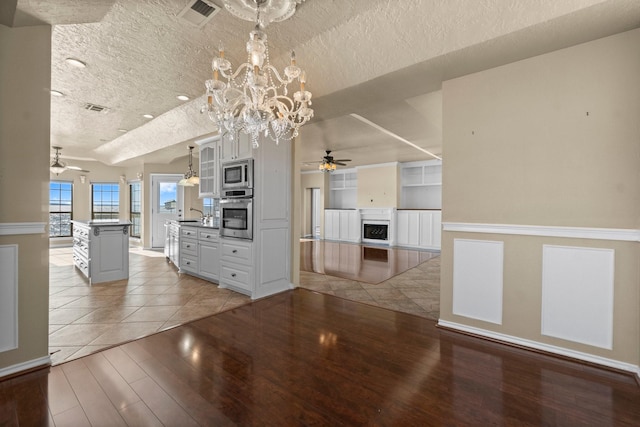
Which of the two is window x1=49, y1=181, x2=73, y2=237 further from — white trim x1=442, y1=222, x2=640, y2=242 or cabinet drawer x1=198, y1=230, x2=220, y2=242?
white trim x1=442, y1=222, x2=640, y2=242

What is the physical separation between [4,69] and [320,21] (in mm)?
2297

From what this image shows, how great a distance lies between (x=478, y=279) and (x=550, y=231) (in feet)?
2.31

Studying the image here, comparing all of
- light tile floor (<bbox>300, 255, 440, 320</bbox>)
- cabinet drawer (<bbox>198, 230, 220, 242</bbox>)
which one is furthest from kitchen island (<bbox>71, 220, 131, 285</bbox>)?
light tile floor (<bbox>300, 255, 440, 320</bbox>)

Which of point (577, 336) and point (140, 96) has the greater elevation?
point (140, 96)

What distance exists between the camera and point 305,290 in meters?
4.02

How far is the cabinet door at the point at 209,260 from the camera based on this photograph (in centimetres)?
426

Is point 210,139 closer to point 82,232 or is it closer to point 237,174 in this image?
point 237,174

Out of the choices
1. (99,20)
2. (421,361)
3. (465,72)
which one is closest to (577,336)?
(421,361)

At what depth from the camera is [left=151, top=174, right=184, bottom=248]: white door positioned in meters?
7.89

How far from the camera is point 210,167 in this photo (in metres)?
4.75

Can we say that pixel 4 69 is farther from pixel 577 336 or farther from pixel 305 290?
pixel 577 336

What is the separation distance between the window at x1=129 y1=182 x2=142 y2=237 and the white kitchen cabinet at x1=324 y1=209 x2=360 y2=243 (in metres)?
5.93

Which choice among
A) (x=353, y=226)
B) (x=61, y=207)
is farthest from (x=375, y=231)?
(x=61, y=207)

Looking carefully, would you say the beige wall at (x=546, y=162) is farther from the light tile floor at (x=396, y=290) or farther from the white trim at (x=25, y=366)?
the white trim at (x=25, y=366)
